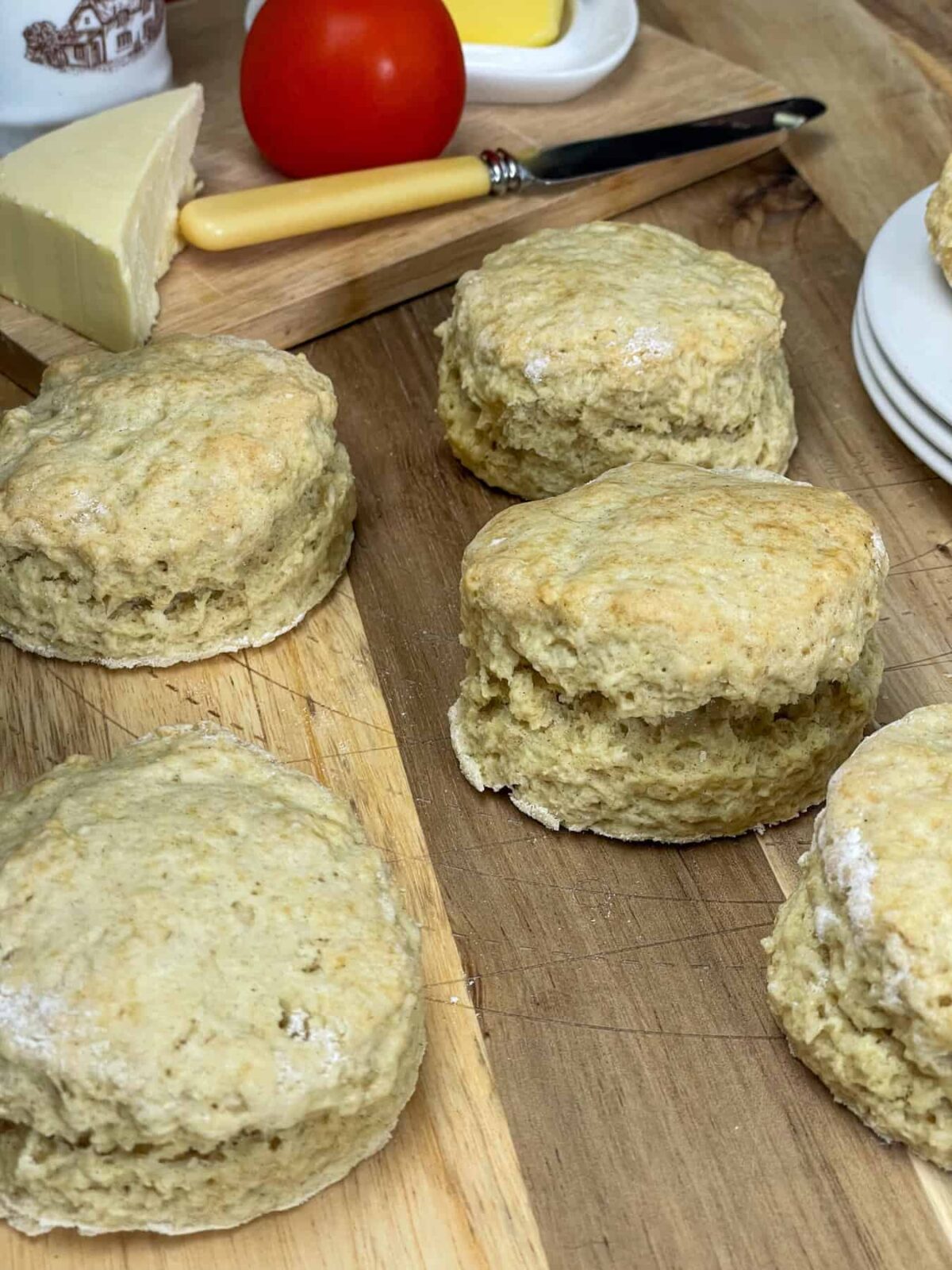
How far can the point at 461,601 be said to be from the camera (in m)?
2.75

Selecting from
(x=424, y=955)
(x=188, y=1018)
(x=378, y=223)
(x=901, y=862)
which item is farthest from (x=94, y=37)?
(x=901, y=862)

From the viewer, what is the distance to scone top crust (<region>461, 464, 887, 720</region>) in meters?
2.48

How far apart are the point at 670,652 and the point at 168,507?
1014 millimetres

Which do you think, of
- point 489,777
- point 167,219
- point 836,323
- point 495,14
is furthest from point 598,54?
point 489,777

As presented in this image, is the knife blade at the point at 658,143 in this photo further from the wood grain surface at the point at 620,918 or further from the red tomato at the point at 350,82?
the wood grain surface at the point at 620,918

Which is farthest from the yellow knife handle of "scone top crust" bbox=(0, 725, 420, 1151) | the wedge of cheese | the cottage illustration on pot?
"scone top crust" bbox=(0, 725, 420, 1151)

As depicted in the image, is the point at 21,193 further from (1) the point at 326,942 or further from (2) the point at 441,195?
(1) the point at 326,942

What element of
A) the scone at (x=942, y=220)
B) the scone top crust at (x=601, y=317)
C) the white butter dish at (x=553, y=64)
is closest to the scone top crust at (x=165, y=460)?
the scone top crust at (x=601, y=317)

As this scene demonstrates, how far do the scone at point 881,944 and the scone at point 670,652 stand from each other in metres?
0.24

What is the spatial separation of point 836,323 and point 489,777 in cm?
180

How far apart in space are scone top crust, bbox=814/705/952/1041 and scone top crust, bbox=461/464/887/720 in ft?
0.76

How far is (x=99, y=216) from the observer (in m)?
3.39

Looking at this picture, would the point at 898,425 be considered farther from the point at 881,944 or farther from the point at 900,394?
the point at 881,944

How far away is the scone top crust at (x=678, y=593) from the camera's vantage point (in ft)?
8.15
